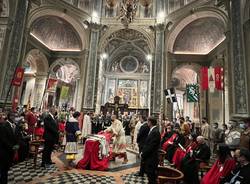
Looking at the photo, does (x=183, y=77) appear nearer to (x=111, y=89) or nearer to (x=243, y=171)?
(x=111, y=89)

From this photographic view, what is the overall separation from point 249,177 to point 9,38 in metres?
11.5

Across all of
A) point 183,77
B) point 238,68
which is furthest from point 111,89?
Result: point 238,68

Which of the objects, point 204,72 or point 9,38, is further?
point 9,38

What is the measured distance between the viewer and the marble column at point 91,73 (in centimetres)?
1482

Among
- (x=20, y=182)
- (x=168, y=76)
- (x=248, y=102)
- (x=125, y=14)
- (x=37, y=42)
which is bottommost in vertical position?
(x=20, y=182)

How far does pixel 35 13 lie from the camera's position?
42.9 feet

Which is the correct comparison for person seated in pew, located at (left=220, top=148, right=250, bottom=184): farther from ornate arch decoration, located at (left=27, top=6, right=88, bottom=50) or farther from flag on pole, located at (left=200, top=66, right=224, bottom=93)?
ornate arch decoration, located at (left=27, top=6, right=88, bottom=50)

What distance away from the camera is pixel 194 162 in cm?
452

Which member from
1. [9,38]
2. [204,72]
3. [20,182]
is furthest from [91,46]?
[20,182]

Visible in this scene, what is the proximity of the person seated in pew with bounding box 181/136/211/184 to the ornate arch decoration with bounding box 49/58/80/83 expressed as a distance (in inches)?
526

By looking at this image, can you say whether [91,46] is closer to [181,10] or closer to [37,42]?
[37,42]

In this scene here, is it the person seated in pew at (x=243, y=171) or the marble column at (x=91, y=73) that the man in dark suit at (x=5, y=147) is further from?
the marble column at (x=91, y=73)

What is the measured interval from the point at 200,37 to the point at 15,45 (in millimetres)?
13172

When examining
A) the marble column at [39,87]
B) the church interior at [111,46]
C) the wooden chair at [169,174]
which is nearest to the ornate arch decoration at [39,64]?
the church interior at [111,46]
